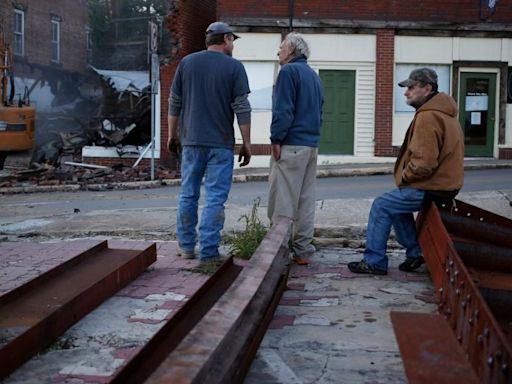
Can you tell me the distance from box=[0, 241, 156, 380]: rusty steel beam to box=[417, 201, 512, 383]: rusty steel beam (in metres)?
2.21

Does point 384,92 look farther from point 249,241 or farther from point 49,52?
point 49,52

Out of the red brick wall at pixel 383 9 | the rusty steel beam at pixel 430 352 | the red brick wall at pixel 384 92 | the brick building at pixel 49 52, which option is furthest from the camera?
the brick building at pixel 49 52

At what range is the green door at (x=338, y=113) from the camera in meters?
19.2

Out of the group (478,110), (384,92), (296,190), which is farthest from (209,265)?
(478,110)

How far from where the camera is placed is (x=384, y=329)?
4.49 meters

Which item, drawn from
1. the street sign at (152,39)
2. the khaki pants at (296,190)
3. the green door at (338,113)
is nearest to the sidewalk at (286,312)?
the khaki pants at (296,190)

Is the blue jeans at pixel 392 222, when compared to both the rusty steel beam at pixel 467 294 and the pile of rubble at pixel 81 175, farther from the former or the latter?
the pile of rubble at pixel 81 175

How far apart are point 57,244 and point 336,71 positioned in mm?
13070

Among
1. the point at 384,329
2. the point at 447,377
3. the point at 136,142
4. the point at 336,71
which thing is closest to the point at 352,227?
the point at 384,329

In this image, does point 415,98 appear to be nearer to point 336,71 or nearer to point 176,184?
point 176,184

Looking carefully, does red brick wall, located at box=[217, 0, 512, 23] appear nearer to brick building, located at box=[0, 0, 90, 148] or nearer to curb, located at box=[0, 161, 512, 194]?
curb, located at box=[0, 161, 512, 194]

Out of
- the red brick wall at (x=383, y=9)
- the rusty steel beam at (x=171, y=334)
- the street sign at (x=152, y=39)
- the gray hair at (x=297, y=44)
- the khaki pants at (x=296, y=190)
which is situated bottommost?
the rusty steel beam at (x=171, y=334)

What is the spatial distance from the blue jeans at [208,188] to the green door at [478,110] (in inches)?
576

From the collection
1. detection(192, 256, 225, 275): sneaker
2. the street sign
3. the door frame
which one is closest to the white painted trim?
the door frame
